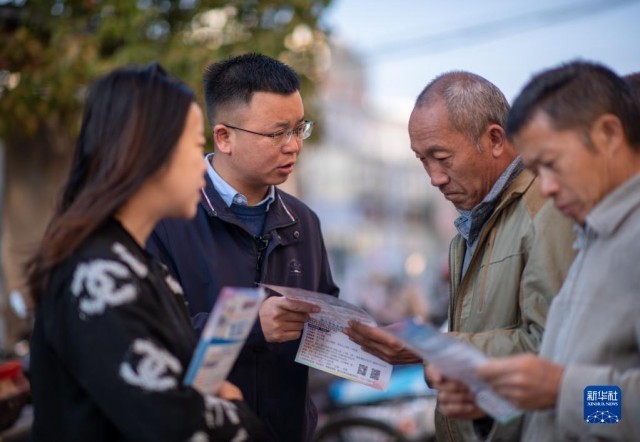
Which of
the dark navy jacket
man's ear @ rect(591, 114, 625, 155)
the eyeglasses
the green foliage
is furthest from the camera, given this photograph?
the green foliage

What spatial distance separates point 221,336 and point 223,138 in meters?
1.56

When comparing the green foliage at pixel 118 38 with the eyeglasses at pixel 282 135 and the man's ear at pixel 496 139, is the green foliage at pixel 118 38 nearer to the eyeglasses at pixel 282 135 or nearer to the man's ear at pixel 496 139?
the eyeglasses at pixel 282 135

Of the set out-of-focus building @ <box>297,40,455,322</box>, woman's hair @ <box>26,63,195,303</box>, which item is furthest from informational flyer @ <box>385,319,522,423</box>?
out-of-focus building @ <box>297,40,455,322</box>

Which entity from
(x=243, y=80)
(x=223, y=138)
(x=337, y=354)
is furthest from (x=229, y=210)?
(x=337, y=354)

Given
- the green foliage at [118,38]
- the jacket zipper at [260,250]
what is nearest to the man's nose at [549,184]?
the jacket zipper at [260,250]

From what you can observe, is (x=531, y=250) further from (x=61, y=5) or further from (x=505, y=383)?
(x=61, y=5)

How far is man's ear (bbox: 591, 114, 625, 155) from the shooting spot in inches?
79.8

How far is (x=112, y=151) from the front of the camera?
2.08 m

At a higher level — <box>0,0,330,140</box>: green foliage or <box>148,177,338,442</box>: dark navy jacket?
<box>0,0,330,140</box>: green foliage

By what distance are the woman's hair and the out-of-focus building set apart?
35.2m

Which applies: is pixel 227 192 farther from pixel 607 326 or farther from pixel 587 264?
pixel 607 326

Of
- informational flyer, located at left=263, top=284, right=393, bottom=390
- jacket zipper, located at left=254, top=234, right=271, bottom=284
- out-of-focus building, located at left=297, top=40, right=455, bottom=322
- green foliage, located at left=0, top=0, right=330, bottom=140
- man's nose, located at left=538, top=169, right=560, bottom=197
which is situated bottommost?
out-of-focus building, located at left=297, top=40, right=455, bottom=322

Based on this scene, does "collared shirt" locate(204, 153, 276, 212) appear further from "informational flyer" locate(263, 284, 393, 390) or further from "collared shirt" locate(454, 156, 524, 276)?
"collared shirt" locate(454, 156, 524, 276)

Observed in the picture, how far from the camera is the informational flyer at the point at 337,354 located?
2.90 metres
